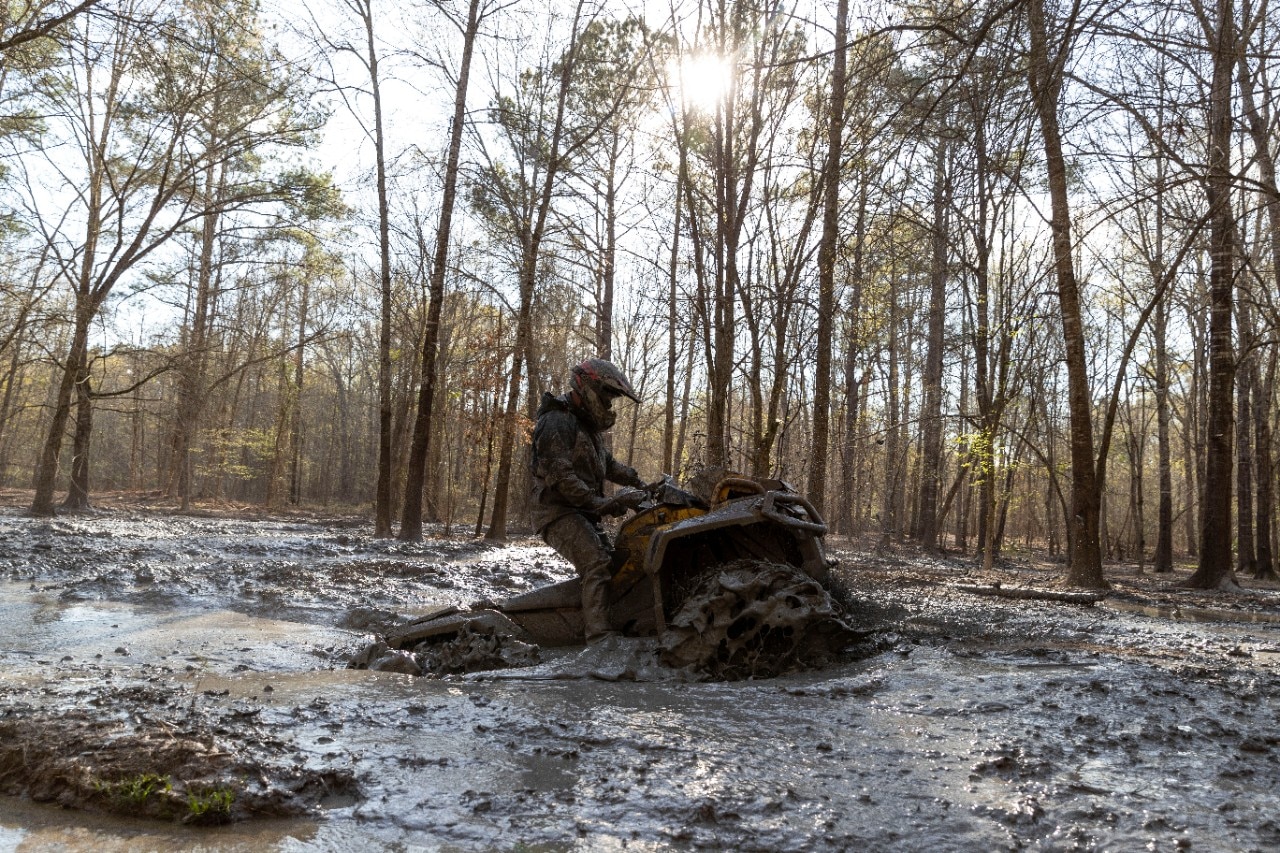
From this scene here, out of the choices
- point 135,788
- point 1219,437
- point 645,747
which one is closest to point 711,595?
point 645,747

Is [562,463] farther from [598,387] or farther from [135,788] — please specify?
[135,788]

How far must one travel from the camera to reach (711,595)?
5.33 m

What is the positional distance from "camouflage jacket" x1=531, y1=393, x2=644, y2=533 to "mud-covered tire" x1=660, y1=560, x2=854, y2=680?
52.2 inches

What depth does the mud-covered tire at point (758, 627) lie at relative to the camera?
5.24m

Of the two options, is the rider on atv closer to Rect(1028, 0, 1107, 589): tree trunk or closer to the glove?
the glove

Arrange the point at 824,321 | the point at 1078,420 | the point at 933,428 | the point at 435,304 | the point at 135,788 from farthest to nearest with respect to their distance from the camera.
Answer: the point at 933,428, the point at 435,304, the point at 824,321, the point at 1078,420, the point at 135,788

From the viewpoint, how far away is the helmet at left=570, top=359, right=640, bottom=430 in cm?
641

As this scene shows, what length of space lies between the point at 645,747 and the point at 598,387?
3.18 metres

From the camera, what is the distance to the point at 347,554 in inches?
577

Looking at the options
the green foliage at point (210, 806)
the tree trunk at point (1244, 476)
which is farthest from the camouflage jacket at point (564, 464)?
the tree trunk at point (1244, 476)

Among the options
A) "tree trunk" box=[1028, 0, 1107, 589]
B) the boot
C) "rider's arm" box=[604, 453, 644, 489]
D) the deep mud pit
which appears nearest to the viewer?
the deep mud pit

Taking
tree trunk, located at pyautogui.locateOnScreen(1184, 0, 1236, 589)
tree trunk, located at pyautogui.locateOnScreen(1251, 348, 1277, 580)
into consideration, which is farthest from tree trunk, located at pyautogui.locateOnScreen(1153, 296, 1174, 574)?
tree trunk, located at pyautogui.locateOnScreen(1184, 0, 1236, 589)

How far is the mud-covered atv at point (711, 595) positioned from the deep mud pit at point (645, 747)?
11.5 inches

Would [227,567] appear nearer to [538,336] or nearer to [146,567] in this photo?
[146,567]
